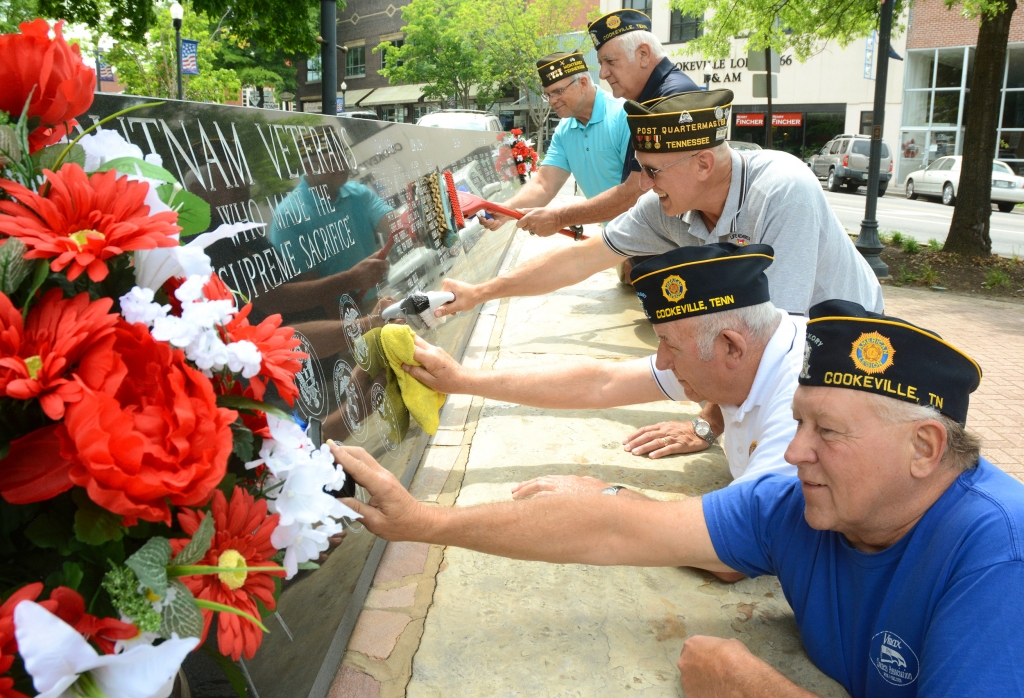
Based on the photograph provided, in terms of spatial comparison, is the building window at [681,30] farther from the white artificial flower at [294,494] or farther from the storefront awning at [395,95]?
the white artificial flower at [294,494]

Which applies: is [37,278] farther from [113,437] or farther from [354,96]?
[354,96]

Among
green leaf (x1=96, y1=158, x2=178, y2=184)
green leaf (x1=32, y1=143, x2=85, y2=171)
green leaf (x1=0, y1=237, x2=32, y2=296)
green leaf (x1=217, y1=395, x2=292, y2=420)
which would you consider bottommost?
green leaf (x1=217, y1=395, x2=292, y2=420)

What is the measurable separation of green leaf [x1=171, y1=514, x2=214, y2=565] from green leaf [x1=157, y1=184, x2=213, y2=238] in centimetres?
45

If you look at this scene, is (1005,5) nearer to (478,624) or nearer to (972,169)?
(972,169)

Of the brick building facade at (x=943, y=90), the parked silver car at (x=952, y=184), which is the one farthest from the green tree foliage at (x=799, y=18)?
the brick building facade at (x=943, y=90)

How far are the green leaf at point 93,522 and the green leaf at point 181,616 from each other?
9cm

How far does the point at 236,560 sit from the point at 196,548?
3.9 inches

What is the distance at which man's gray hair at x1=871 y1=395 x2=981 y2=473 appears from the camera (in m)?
1.71

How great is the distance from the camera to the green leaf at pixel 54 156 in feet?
3.38

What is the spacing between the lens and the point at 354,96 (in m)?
52.0

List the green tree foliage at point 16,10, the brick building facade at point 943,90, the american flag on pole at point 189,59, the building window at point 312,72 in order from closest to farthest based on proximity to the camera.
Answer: the green tree foliage at point 16,10, the american flag on pole at point 189,59, the brick building facade at point 943,90, the building window at point 312,72

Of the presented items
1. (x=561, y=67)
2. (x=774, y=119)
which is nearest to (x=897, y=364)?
(x=561, y=67)

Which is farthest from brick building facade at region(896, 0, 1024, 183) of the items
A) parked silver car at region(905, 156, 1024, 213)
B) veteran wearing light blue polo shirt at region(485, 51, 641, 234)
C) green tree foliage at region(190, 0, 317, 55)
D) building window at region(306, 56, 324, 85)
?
building window at region(306, 56, 324, 85)

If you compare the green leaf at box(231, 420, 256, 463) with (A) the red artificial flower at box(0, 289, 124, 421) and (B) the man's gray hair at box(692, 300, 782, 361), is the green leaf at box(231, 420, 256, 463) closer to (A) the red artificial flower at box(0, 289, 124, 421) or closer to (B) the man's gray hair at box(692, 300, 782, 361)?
(A) the red artificial flower at box(0, 289, 124, 421)
